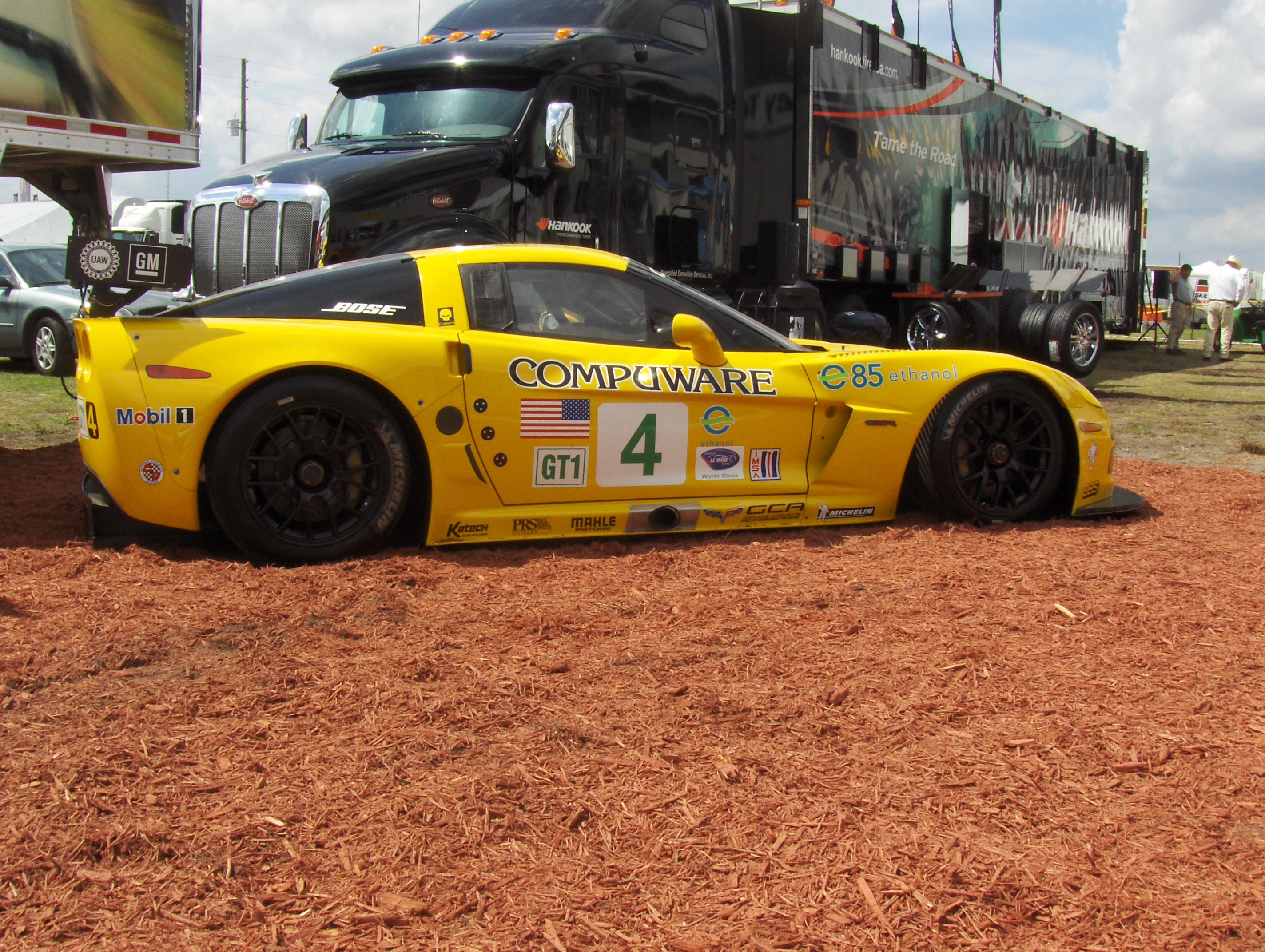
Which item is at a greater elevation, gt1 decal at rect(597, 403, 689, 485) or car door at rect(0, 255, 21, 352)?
car door at rect(0, 255, 21, 352)

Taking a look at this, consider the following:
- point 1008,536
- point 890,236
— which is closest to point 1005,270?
point 890,236

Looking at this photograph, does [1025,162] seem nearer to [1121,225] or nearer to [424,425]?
[1121,225]

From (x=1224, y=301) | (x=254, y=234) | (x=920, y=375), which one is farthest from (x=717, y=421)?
(x=1224, y=301)

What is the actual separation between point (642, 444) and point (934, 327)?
29.7ft

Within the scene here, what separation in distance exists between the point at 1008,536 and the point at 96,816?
12.4 ft

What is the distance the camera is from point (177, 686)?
2949 mm

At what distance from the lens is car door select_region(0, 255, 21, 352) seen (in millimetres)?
12836

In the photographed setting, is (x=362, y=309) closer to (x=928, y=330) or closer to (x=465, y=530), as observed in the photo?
(x=465, y=530)

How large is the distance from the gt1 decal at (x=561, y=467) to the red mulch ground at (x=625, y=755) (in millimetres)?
358

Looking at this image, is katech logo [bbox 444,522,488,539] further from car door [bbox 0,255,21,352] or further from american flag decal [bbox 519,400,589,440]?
car door [bbox 0,255,21,352]

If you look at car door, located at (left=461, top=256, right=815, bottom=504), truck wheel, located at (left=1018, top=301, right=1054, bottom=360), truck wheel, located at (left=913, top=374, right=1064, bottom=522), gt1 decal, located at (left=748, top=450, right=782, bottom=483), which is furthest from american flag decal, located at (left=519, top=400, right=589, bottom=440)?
truck wheel, located at (left=1018, top=301, right=1054, bottom=360)

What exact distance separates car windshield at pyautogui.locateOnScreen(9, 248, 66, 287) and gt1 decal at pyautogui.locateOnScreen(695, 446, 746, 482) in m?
11.1

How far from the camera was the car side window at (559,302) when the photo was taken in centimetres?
454

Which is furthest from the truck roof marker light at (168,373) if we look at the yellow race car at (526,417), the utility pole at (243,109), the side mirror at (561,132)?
the utility pole at (243,109)
